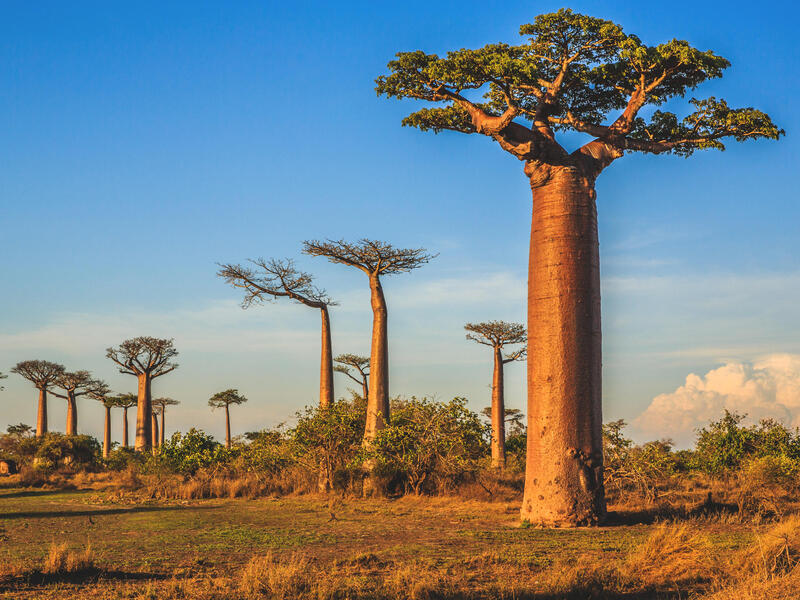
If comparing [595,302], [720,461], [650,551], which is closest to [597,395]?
[595,302]

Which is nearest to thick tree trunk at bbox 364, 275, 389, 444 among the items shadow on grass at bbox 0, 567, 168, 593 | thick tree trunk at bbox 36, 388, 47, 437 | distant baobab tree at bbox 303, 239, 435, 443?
distant baobab tree at bbox 303, 239, 435, 443

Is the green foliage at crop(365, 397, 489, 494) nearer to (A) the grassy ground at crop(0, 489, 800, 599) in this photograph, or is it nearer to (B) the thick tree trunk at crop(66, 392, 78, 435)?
(A) the grassy ground at crop(0, 489, 800, 599)

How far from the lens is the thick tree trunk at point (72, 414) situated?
3541cm

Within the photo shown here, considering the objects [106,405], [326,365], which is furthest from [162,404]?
[326,365]

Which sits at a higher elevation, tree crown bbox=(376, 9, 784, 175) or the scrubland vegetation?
tree crown bbox=(376, 9, 784, 175)

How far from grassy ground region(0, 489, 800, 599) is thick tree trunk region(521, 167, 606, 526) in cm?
45

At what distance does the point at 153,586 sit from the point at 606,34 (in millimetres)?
9159

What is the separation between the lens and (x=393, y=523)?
1027 cm

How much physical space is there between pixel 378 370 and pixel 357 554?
9338 mm

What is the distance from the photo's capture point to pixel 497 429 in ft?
78.4

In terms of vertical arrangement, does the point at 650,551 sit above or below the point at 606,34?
below

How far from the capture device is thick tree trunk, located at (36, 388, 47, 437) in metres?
34.2

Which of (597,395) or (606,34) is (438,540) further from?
(606,34)

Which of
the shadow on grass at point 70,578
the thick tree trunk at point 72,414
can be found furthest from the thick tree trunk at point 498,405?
the thick tree trunk at point 72,414
